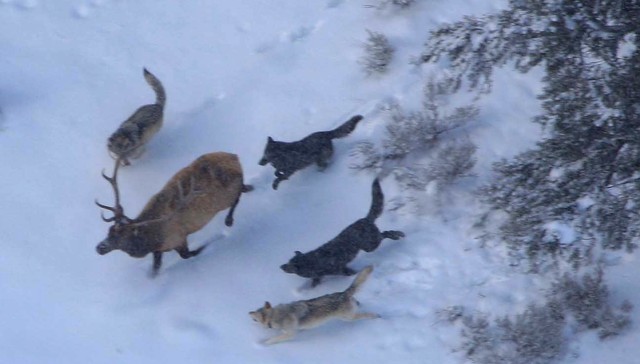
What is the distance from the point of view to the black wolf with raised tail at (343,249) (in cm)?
845

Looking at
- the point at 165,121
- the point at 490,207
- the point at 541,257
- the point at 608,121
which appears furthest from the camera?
the point at 165,121

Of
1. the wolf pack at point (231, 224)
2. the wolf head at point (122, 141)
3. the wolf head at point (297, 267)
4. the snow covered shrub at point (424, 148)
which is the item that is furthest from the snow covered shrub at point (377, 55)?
the wolf head at point (297, 267)

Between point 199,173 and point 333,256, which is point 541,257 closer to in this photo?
point 333,256

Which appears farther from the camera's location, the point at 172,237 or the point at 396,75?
the point at 396,75

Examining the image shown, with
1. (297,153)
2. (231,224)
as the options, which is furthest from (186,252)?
(297,153)

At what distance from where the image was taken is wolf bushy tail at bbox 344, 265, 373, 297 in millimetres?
8148

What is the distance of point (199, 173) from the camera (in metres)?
8.84

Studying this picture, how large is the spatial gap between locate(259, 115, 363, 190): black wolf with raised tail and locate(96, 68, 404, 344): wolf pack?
1 centimetres

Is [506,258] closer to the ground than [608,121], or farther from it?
closer to the ground

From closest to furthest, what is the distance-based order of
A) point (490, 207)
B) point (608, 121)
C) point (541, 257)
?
point (608, 121)
point (541, 257)
point (490, 207)

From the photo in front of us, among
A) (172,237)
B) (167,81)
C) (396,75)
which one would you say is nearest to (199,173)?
(172,237)

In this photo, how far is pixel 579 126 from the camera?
25.8ft

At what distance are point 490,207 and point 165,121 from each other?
3830mm

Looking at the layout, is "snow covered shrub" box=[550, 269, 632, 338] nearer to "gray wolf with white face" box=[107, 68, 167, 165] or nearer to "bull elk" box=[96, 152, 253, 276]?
"bull elk" box=[96, 152, 253, 276]
